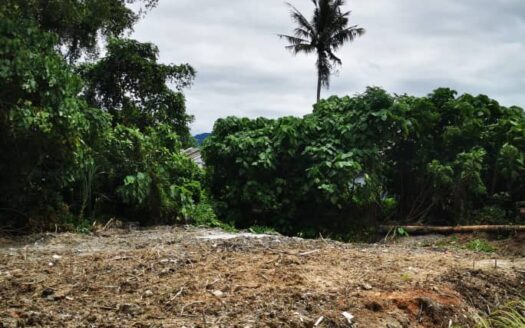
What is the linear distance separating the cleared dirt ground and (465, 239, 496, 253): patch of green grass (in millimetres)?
1432

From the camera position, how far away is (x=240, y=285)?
3.74 m

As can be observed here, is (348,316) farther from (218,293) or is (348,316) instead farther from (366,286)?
(218,293)

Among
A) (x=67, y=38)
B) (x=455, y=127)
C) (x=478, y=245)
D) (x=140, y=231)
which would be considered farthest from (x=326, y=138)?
(x=67, y=38)

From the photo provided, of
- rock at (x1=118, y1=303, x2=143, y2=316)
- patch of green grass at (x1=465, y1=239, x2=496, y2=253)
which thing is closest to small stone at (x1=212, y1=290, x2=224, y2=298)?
rock at (x1=118, y1=303, x2=143, y2=316)

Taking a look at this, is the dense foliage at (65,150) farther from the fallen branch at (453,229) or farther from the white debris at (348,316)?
the white debris at (348,316)

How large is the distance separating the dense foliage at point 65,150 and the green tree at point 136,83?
4846mm

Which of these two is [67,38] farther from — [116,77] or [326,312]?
Result: [326,312]

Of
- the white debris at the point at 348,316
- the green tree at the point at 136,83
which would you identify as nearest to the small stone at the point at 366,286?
the white debris at the point at 348,316

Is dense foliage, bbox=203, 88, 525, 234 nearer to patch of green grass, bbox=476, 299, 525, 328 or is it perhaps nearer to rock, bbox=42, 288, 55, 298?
patch of green grass, bbox=476, 299, 525, 328

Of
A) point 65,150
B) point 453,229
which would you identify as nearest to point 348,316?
point 65,150

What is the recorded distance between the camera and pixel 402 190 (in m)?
10.0

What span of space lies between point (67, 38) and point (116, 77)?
Result: 3764mm

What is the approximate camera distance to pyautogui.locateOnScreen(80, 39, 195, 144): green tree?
1494 centimetres

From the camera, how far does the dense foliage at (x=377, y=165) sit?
888 centimetres
